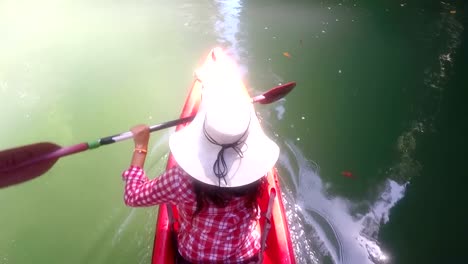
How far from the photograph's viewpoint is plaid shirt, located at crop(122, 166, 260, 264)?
1514 mm

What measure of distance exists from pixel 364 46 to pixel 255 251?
3.50 metres

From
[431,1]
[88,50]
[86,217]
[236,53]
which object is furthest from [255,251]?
[431,1]

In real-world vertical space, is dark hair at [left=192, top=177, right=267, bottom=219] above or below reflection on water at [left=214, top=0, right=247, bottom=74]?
above

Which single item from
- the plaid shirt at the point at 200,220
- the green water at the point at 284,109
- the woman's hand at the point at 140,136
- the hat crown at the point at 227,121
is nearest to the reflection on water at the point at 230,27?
the green water at the point at 284,109

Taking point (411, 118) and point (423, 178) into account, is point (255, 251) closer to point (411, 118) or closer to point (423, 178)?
point (423, 178)

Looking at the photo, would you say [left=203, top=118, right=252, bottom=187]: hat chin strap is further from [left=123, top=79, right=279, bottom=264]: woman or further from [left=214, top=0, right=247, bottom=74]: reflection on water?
[left=214, top=0, right=247, bottom=74]: reflection on water

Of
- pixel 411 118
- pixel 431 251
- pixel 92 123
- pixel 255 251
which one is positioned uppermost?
pixel 255 251

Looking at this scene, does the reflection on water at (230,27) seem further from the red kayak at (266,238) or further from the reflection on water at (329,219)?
the red kayak at (266,238)

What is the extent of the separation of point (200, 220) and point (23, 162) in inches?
42.5

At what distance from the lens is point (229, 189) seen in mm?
1456

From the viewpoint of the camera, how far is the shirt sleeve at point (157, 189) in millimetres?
1506

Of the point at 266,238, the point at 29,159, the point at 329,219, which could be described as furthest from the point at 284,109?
the point at 29,159

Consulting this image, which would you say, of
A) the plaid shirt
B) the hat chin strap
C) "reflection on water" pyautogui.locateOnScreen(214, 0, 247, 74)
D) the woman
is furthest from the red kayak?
"reflection on water" pyautogui.locateOnScreen(214, 0, 247, 74)

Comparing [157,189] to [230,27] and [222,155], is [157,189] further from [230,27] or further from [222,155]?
[230,27]
